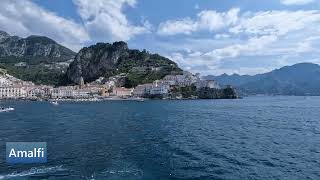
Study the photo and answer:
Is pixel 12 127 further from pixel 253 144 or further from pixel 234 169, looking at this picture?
pixel 234 169

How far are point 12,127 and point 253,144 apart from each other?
40615 millimetres

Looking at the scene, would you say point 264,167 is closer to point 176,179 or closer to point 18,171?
point 176,179

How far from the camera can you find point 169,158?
131 ft

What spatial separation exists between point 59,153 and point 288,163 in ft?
74.4

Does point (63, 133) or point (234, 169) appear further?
point (63, 133)

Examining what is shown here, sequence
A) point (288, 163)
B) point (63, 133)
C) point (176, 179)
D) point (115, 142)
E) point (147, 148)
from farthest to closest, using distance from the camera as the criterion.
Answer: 1. point (63, 133)
2. point (115, 142)
3. point (147, 148)
4. point (288, 163)
5. point (176, 179)

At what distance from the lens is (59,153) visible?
137 ft

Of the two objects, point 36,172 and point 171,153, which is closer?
point 36,172

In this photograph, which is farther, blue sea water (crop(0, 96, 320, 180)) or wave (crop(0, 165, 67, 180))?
blue sea water (crop(0, 96, 320, 180))

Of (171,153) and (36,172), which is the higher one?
(171,153)

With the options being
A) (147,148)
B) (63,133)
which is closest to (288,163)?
(147,148)

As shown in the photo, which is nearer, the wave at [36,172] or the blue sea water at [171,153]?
the wave at [36,172]

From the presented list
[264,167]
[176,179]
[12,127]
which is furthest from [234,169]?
[12,127]

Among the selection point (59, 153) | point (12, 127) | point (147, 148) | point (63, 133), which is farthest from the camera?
point (12, 127)
